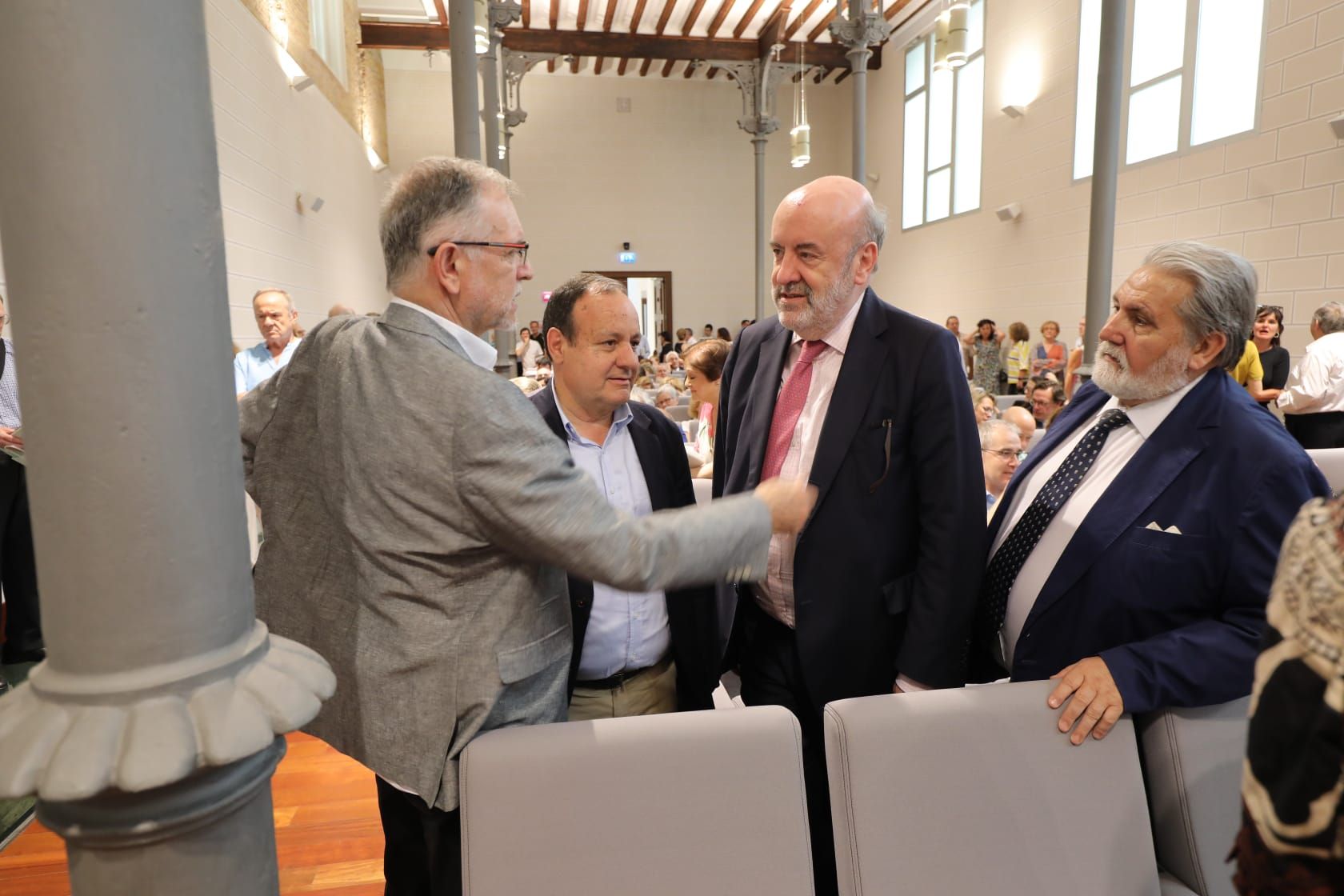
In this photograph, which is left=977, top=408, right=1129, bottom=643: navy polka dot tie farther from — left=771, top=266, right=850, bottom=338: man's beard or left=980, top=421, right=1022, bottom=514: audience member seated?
left=980, top=421, right=1022, bottom=514: audience member seated

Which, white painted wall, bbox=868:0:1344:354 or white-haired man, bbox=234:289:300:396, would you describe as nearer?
white-haired man, bbox=234:289:300:396

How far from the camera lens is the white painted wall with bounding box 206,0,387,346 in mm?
6336

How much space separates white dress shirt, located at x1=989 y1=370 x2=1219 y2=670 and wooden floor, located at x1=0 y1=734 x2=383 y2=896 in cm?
182

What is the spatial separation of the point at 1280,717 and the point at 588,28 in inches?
657

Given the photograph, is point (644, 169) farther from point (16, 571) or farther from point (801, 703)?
point (801, 703)

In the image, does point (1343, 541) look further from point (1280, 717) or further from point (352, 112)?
point (352, 112)

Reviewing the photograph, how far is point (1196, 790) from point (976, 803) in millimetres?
420

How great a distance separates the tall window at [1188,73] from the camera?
25.3 ft

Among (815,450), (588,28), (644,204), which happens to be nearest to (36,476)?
(815,450)

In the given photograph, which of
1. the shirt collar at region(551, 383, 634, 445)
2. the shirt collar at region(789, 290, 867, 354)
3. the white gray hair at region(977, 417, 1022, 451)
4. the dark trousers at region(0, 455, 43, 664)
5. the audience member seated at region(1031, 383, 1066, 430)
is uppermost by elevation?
the shirt collar at region(789, 290, 867, 354)

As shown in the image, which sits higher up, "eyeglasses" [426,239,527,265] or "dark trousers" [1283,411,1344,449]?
"eyeglasses" [426,239,527,265]

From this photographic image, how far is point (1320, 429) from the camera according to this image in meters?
5.62

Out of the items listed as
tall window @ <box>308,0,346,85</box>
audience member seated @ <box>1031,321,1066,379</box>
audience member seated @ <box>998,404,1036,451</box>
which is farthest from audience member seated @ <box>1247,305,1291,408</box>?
tall window @ <box>308,0,346,85</box>

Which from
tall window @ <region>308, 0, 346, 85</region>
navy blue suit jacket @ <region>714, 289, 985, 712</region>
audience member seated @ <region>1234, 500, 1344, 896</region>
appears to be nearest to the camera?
audience member seated @ <region>1234, 500, 1344, 896</region>
